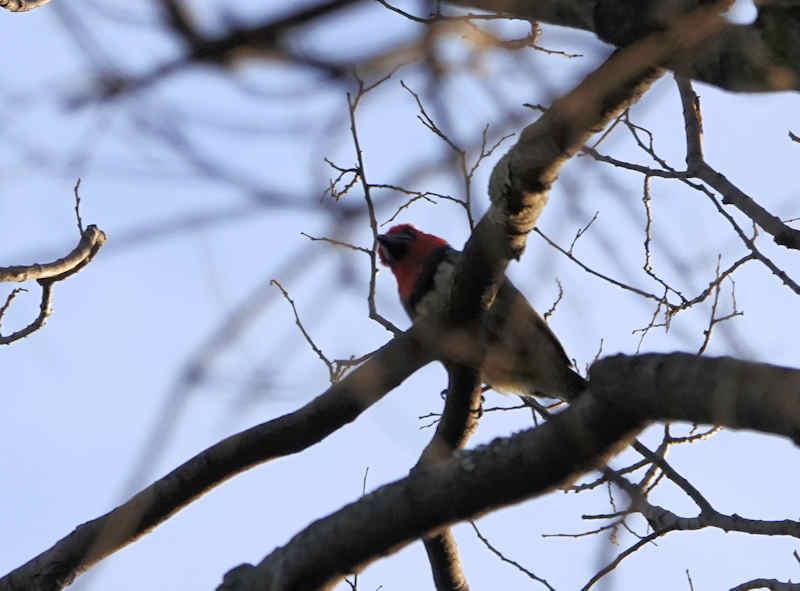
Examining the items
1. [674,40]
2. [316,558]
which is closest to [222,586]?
[316,558]

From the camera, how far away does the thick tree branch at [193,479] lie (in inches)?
141

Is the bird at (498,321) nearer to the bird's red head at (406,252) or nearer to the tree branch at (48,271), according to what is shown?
the bird's red head at (406,252)

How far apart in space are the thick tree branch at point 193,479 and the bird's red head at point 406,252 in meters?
2.67

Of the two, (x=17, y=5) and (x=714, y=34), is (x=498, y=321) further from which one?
(x=714, y=34)

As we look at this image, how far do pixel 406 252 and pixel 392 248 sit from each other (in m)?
0.14

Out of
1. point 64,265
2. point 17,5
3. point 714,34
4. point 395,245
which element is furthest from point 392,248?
point 714,34

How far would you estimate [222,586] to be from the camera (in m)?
2.69

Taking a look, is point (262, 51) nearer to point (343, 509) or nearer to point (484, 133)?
point (484, 133)

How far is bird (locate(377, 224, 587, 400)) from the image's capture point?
14.1 ft

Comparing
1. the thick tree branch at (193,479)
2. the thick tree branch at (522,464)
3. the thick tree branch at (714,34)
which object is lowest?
the thick tree branch at (522,464)

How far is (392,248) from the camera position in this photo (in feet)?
22.8

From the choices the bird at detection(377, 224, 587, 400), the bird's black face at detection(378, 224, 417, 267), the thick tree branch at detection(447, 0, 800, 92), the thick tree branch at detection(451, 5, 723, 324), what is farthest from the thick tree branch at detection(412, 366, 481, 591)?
the bird's black face at detection(378, 224, 417, 267)

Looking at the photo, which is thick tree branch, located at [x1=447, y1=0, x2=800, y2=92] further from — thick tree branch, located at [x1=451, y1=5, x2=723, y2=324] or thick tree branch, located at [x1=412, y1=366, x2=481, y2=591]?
thick tree branch, located at [x1=412, y1=366, x2=481, y2=591]

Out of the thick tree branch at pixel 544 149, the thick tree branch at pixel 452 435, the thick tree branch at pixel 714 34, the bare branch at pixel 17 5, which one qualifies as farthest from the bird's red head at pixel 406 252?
the thick tree branch at pixel 714 34
